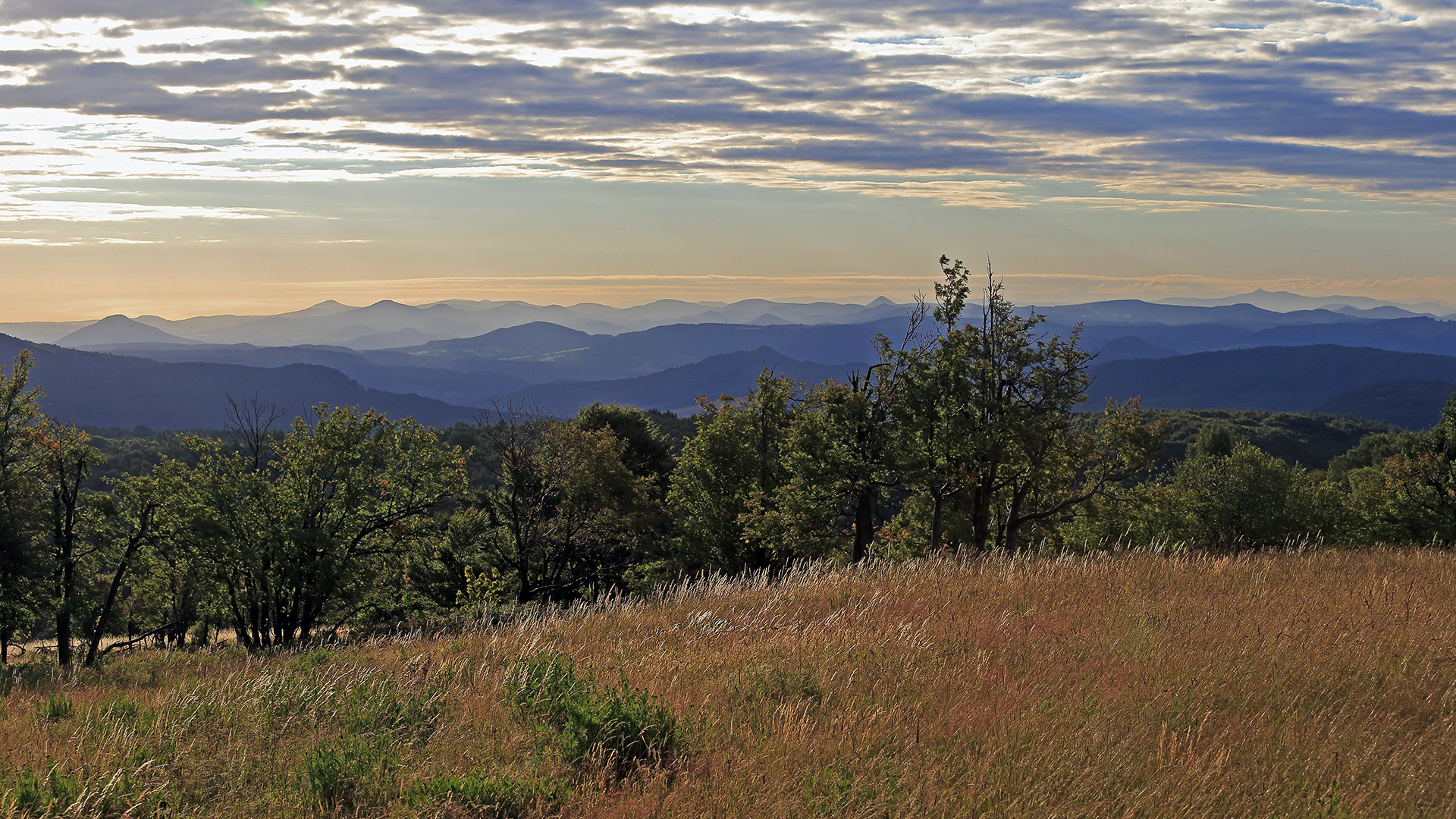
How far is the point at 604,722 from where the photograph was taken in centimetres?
521

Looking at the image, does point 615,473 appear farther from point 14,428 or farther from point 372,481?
point 14,428

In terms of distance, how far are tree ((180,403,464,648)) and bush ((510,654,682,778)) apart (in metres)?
30.8

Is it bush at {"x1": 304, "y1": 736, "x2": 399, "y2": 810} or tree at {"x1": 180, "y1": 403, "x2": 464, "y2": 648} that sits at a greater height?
bush at {"x1": 304, "y1": 736, "x2": 399, "y2": 810}

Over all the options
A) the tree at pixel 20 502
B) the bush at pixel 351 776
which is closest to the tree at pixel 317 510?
the tree at pixel 20 502

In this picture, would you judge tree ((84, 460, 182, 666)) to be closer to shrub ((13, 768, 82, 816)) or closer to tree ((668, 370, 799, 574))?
tree ((668, 370, 799, 574))

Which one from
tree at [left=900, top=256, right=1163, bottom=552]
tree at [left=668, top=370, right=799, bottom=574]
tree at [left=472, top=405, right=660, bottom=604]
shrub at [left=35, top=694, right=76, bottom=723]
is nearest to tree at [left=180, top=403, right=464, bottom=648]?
tree at [left=472, top=405, right=660, bottom=604]

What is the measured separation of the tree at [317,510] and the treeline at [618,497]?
0.11 meters

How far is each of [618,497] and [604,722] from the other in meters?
35.7

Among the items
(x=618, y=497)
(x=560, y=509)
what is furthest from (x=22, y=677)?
(x=618, y=497)

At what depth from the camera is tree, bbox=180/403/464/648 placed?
32.9 meters

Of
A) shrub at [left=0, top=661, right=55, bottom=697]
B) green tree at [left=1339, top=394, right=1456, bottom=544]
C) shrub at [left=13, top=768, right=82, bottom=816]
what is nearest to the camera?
shrub at [left=13, top=768, right=82, bottom=816]

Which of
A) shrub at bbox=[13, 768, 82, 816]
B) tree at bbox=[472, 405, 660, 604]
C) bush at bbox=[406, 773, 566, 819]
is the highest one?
bush at bbox=[406, 773, 566, 819]

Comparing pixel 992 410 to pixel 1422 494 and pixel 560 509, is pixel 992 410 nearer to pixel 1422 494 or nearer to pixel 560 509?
pixel 560 509

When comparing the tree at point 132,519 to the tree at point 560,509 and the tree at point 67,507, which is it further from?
the tree at point 560,509
